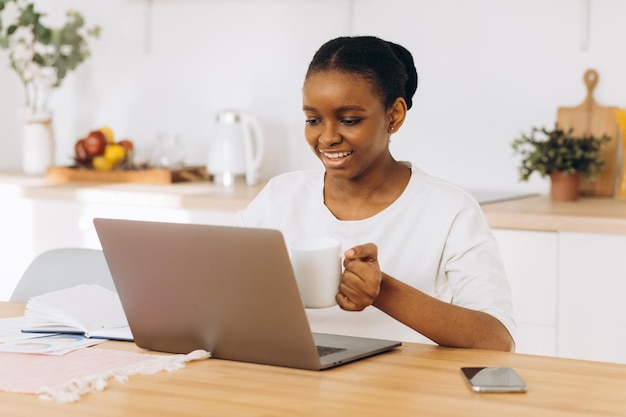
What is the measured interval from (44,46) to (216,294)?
268 centimetres

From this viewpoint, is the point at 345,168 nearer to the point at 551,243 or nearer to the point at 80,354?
the point at 80,354

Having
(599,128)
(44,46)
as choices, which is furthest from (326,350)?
(44,46)

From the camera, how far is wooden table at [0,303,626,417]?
3.92 ft

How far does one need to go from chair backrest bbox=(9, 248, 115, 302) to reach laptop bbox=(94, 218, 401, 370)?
20.3 inches

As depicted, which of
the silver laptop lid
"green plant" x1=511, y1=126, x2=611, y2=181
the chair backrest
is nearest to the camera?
the silver laptop lid

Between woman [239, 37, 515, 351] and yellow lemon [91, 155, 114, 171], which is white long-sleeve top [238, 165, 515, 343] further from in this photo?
yellow lemon [91, 155, 114, 171]

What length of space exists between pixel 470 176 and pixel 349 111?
1550mm

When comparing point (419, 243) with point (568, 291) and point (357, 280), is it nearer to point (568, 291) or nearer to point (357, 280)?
point (357, 280)

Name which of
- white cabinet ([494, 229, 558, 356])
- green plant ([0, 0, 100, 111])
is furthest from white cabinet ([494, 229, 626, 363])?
green plant ([0, 0, 100, 111])

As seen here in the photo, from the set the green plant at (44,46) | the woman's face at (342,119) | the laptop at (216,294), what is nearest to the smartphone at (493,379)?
the laptop at (216,294)

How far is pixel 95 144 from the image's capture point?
11.7 ft

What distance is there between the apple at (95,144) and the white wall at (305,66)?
27 centimetres

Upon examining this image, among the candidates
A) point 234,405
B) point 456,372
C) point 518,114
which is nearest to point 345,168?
point 456,372

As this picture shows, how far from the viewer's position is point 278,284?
1.32m
